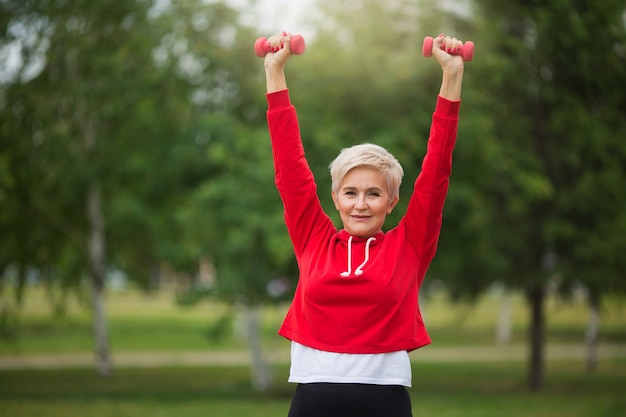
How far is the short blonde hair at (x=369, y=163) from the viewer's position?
2.48 metres

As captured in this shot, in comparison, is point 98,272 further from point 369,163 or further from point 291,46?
point 369,163

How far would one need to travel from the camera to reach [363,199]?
2498 millimetres

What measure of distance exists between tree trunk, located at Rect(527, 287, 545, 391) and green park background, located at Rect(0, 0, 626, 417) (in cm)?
3

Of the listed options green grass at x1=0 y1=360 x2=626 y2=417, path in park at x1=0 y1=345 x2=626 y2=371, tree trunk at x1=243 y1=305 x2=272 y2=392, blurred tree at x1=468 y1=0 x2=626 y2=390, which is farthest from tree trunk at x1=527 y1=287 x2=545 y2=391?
path in park at x1=0 y1=345 x2=626 y2=371

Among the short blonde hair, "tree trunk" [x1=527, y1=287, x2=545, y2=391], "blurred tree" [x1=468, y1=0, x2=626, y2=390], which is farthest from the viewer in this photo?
"tree trunk" [x1=527, y1=287, x2=545, y2=391]

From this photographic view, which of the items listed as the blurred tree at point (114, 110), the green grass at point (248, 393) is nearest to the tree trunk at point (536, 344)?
the green grass at point (248, 393)

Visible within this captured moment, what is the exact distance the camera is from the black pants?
2.37 metres

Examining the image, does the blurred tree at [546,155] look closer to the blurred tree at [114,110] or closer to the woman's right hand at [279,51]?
the blurred tree at [114,110]

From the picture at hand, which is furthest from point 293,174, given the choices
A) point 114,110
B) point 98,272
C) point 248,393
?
point 98,272

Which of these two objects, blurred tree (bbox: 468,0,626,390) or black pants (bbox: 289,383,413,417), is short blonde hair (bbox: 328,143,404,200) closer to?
black pants (bbox: 289,383,413,417)

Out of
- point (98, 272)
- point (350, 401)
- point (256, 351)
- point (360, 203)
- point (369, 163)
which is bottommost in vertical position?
point (256, 351)

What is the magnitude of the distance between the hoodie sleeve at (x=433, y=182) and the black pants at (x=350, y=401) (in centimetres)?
40

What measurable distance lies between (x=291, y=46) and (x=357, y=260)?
669mm

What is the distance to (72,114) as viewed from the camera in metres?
14.4
